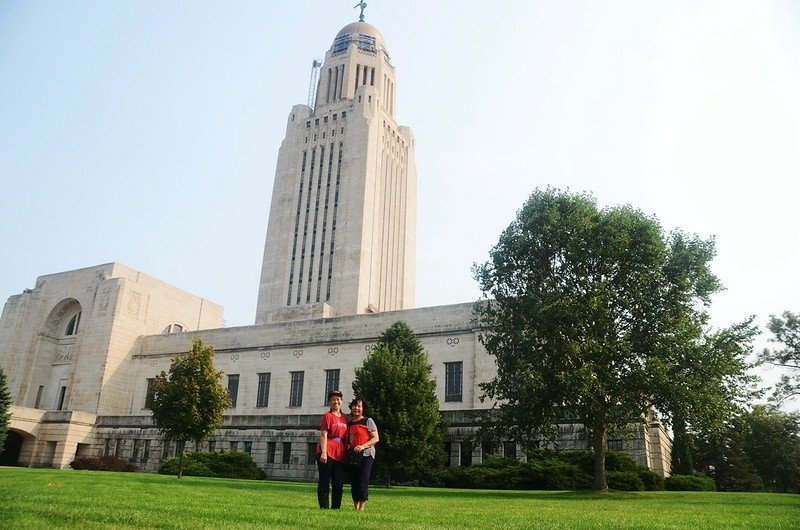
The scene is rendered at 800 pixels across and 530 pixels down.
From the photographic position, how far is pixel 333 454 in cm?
1012

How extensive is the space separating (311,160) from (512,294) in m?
44.5

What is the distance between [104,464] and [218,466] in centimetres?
968

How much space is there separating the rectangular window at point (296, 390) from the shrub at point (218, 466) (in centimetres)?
849

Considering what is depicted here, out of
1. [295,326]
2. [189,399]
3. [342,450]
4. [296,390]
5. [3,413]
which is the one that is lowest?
[342,450]

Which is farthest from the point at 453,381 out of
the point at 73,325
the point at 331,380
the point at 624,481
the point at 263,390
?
the point at 73,325

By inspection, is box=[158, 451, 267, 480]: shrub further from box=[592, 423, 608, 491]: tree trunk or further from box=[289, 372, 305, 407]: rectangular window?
box=[592, 423, 608, 491]: tree trunk

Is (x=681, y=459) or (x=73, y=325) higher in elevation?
(x=73, y=325)

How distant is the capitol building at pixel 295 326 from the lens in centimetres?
3544

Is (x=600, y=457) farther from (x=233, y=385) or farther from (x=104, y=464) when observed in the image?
(x=233, y=385)

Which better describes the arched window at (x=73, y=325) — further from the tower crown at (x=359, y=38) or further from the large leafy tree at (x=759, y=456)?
the large leafy tree at (x=759, y=456)

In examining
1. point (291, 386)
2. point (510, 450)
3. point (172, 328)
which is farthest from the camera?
point (172, 328)

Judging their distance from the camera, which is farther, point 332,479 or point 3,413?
point 3,413

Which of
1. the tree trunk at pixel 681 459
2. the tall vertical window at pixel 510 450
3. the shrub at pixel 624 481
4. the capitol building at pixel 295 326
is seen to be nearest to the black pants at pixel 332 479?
the capitol building at pixel 295 326

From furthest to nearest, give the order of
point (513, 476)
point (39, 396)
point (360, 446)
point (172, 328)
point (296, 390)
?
1. point (172, 328)
2. point (39, 396)
3. point (296, 390)
4. point (513, 476)
5. point (360, 446)
